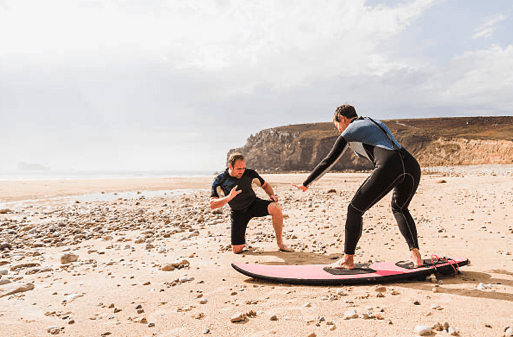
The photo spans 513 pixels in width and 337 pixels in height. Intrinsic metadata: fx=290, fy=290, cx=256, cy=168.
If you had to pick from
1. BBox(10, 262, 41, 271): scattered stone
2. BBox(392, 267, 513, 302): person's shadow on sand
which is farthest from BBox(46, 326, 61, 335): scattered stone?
BBox(392, 267, 513, 302): person's shadow on sand

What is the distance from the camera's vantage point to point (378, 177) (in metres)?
4.09

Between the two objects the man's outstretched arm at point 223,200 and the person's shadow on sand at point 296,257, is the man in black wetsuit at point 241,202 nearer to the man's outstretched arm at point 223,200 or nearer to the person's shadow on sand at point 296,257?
the person's shadow on sand at point 296,257

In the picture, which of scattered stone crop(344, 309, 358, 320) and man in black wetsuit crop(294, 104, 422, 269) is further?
man in black wetsuit crop(294, 104, 422, 269)

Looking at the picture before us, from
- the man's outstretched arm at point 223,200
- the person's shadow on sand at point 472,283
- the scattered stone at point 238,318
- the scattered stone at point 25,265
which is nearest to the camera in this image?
the scattered stone at point 238,318

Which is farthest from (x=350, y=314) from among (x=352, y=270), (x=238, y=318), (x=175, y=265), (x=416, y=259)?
(x=175, y=265)

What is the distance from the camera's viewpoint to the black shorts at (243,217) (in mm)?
6421

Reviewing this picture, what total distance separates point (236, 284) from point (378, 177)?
2656mm

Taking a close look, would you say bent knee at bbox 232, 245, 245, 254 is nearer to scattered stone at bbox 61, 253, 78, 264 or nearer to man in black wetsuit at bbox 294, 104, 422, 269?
man in black wetsuit at bbox 294, 104, 422, 269

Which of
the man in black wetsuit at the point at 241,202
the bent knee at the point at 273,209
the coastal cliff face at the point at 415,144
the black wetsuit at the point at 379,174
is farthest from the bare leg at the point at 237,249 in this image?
the coastal cliff face at the point at 415,144

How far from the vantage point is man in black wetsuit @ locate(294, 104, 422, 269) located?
411 cm

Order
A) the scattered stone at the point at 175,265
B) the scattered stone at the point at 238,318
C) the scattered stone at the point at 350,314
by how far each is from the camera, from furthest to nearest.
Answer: the scattered stone at the point at 175,265, the scattered stone at the point at 238,318, the scattered stone at the point at 350,314

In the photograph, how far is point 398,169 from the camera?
4.09m

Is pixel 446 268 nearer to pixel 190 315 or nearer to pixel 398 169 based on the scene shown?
pixel 398 169

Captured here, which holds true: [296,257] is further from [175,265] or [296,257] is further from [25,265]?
[25,265]
